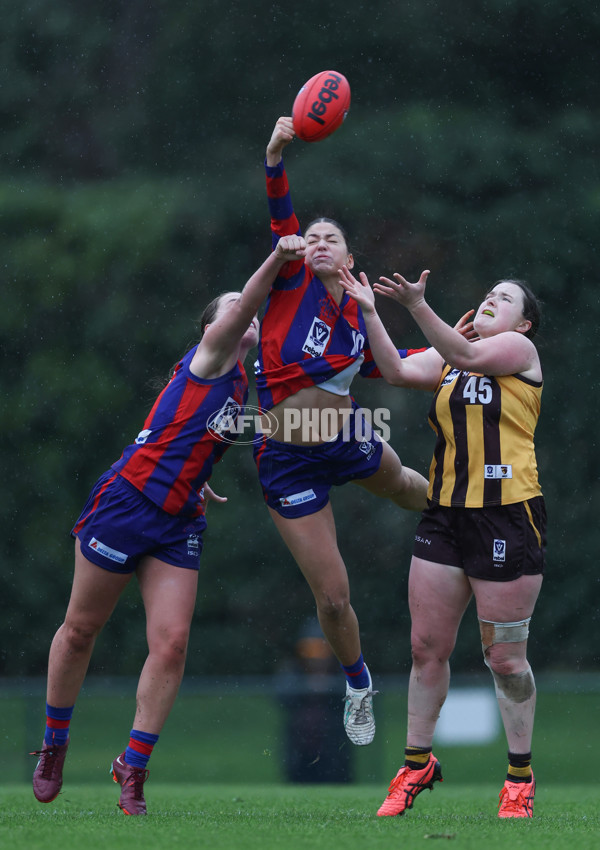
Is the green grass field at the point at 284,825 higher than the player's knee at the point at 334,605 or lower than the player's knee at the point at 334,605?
lower

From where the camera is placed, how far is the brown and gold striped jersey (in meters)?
4.39

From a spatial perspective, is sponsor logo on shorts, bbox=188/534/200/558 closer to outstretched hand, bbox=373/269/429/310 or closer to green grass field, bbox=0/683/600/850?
outstretched hand, bbox=373/269/429/310

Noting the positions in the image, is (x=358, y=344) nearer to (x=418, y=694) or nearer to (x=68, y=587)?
(x=418, y=694)

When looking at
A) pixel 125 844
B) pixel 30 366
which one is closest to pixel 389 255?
pixel 30 366

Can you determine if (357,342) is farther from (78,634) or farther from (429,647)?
A: (78,634)

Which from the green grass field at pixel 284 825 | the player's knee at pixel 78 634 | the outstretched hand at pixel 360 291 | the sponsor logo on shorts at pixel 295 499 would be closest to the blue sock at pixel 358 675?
the green grass field at pixel 284 825

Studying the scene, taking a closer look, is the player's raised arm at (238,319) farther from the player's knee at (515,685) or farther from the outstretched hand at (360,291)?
the player's knee at (515,685)

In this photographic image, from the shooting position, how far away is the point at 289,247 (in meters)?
4.43

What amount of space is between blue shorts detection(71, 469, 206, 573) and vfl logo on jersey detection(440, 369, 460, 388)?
1.10 m

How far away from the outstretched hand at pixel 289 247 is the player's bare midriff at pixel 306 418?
59 cm

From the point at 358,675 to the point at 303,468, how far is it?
0.97m

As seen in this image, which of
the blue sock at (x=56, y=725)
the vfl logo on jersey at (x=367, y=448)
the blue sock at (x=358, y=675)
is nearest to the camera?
the blue sock at (x=56, y=725)

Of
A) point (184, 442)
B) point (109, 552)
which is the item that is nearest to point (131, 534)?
point (109, 552)

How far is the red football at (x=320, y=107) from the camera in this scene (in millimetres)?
4602
